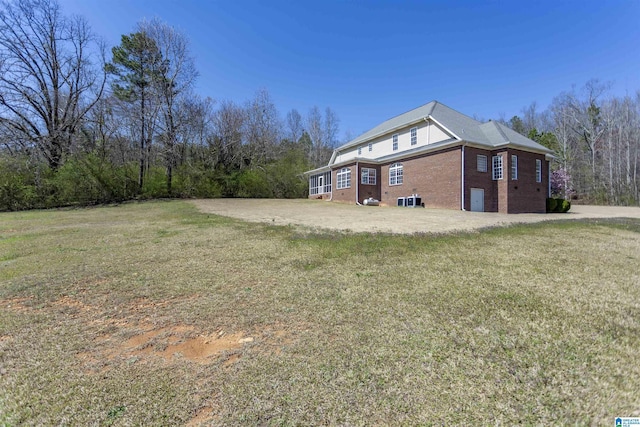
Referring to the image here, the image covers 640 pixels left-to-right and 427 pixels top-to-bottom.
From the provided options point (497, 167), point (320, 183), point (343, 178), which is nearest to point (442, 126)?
point (497, 167)

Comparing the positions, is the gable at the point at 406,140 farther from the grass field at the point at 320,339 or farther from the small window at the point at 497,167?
the grass field at the point at 320,339

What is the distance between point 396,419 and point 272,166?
27.8 meters

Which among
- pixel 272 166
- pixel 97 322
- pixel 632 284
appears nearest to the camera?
pixel 97 322

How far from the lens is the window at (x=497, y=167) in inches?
701

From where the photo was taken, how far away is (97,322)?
3.24 meters

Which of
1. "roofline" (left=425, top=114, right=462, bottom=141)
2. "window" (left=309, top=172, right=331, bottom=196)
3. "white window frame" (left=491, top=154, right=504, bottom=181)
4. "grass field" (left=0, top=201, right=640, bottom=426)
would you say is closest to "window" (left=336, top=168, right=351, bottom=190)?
"window" (left=309, top=172, right=331, bottom=196)

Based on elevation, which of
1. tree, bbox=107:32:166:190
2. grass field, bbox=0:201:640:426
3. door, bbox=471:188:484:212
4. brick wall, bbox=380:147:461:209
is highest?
tree, bbox=107:32:166:190

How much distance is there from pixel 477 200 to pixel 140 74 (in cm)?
2933

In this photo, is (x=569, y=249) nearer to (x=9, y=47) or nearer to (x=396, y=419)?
(x=396, y=419)

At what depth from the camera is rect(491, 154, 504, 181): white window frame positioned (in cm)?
1778

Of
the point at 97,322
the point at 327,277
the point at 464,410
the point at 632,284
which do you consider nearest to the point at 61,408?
the point at 97,322

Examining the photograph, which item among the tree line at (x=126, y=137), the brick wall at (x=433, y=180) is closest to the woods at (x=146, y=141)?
the tree line at (x=126, y=137)

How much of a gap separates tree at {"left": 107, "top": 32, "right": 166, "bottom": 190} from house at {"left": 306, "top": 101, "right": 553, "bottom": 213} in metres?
17.8

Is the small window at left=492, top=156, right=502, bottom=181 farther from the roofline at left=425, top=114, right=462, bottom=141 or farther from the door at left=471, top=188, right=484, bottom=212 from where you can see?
the roofline at left=425, top=114, right=462, bottom=141
